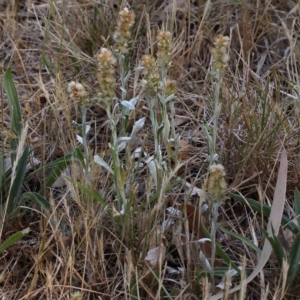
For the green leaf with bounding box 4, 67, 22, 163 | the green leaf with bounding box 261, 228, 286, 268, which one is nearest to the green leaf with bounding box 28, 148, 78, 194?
the green leaf with bounding box 4, 67, 22, 163

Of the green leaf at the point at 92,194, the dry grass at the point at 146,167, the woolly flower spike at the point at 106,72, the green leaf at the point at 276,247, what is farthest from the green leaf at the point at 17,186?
the green leaf at the point at 276,247

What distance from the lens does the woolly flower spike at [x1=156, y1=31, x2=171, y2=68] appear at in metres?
1.34

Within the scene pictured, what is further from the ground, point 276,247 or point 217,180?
point 217,180

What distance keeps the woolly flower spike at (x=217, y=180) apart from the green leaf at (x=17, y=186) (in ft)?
1.94

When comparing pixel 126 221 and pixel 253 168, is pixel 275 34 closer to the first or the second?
pixel 253 168

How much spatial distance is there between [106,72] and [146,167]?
0.49m

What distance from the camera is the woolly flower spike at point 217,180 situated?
1.14 meters

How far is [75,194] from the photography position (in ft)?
4.36

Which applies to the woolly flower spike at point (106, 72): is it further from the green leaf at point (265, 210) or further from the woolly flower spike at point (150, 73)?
the green leaf at point (265, 210)

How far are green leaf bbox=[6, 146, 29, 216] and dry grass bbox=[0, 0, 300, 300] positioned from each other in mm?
37

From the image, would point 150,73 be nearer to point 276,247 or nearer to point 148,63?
point 148,63

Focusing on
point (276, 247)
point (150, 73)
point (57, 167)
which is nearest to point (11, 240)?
point (57, 167)

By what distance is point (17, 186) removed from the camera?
A: 4.99ft

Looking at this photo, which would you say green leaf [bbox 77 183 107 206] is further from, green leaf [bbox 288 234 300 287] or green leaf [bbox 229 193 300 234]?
green leaf [bbox 288 234 300 287]
